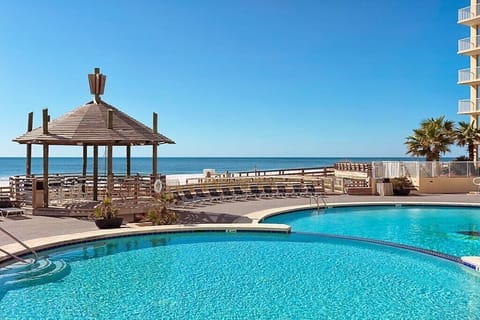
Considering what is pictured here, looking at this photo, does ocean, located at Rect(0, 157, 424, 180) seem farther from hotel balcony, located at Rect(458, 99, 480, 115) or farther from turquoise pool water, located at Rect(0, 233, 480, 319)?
turquoise pool water, located at Rect(0, 233, 480, 319)

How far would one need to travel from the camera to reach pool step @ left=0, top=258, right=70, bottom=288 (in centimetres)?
770

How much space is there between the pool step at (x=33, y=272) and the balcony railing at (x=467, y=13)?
32.5m

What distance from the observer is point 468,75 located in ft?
102

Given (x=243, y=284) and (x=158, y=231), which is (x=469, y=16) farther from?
(x=243, y=284)

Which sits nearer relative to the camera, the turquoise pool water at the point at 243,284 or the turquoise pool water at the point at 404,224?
the turquoise pool water at the point at 243,284

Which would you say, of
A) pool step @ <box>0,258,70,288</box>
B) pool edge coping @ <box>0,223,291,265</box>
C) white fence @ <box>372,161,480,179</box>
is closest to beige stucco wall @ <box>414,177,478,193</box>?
white fence @ <box>372,161,480,179</box>

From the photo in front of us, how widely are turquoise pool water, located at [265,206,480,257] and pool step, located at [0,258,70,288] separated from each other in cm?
716

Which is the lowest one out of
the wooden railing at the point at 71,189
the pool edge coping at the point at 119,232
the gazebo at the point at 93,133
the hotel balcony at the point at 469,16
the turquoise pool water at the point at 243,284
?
the turquoise pool water at the point at 243,284

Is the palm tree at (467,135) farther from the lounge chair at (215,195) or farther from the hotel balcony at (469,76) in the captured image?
the lounge chair at (215,195)

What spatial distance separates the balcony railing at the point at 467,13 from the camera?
30.8 meters

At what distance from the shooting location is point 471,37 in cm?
3106

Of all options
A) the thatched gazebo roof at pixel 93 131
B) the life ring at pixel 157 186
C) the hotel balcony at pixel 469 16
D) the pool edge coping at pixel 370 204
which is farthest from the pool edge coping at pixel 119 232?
the hotel balcony at pixel 469 16

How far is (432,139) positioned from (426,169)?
268 centimetres

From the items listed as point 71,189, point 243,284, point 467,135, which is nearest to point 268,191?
point 71,189
